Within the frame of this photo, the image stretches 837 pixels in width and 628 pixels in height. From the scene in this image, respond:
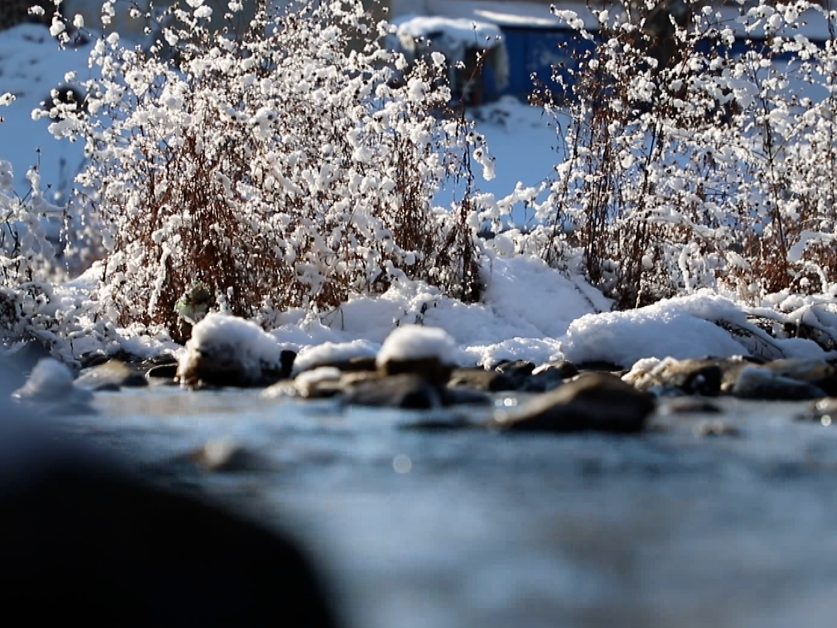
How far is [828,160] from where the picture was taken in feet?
27.1

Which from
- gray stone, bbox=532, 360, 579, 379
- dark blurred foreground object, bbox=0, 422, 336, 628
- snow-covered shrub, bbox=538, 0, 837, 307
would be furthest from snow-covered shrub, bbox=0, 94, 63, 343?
dark blurred foreground object, bbox=0, 422, 336, 628

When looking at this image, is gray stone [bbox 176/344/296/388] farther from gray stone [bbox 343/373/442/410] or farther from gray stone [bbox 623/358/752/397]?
gray stone [bbox 623/358/752/397]

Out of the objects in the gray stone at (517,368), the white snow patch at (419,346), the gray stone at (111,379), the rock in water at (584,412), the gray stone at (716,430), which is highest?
the white snow patch at (419,346)

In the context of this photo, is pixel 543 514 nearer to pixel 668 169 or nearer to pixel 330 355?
pixel 330 355

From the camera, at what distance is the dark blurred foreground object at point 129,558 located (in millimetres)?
1770

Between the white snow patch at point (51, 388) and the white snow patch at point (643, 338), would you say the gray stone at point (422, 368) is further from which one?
the white snow patch at point (643, 338)

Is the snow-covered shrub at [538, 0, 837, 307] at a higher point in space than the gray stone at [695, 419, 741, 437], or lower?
higher

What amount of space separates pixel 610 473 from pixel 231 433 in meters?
1.07

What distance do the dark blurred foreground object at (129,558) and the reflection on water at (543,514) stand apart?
0.11 meters

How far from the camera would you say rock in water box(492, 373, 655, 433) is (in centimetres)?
301

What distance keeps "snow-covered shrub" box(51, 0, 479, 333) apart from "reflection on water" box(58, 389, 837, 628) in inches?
123

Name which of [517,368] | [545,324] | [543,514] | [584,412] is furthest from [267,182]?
[543,514]

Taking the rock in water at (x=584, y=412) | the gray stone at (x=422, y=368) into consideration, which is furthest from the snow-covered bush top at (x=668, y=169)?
the rock in water at (x=584, y=412)

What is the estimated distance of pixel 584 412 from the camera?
119 inches
